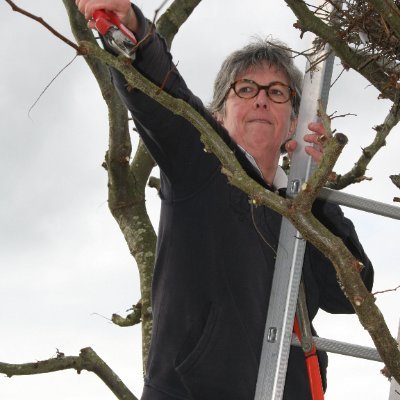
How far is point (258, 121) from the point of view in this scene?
3.76 m

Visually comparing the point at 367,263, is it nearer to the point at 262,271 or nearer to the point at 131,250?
the point at 262,271

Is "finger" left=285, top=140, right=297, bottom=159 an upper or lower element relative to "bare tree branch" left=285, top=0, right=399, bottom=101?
lower

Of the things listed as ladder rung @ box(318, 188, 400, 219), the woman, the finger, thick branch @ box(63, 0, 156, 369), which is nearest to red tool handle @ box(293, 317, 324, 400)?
the woman

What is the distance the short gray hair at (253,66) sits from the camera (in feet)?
13.0

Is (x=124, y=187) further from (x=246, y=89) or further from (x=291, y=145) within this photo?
(x=291, y=145)

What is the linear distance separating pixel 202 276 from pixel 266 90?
1087mm

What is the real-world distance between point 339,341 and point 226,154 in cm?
127

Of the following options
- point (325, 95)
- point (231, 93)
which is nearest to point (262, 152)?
point (231, 93)

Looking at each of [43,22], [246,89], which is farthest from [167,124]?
[43,22]

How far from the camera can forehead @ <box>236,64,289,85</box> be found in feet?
12.8

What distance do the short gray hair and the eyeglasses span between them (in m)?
0.05

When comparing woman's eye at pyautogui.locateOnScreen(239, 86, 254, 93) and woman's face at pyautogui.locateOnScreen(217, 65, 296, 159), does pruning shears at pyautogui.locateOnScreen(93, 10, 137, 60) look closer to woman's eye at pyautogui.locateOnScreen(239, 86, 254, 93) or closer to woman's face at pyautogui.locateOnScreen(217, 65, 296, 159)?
woman's face at pyautogui.locateOnScreen(217, 65, 296, 159)

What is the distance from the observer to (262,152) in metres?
3.79

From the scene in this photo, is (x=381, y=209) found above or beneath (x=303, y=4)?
beneath
